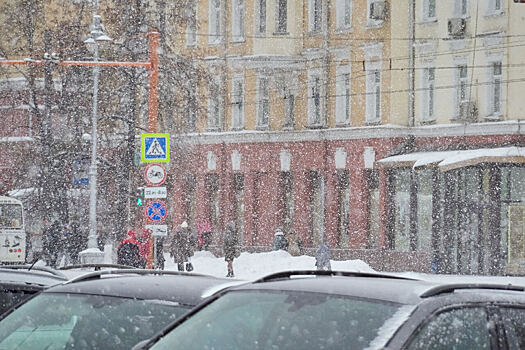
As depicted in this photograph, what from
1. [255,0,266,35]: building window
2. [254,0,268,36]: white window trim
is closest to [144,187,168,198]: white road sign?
[254,0,268,36]: white window trim

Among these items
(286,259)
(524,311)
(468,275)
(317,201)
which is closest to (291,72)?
(317,201)

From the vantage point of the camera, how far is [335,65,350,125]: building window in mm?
47188

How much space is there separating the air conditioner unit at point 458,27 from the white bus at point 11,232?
15.5 m

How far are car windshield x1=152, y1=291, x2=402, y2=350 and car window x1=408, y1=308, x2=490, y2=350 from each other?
0.17m

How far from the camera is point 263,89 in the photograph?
50875 millimetres

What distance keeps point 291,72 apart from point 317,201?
5.26 meters

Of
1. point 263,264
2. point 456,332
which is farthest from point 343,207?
point 456,332

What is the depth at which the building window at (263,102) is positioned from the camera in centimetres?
5059

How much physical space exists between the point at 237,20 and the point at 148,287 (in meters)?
45.8

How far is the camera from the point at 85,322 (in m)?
6.57

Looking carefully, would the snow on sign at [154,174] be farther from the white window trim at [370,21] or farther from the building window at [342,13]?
the building window at [342,13]

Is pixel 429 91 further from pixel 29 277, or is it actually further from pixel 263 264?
pixel 29 277

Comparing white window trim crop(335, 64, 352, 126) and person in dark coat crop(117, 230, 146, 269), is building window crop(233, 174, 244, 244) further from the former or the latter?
person in dark coat crop(117, 230, 146, 269)

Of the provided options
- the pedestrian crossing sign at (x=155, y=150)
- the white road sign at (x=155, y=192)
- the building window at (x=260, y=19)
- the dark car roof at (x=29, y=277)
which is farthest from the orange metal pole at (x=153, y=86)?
the building window at (x=260, y=19)
